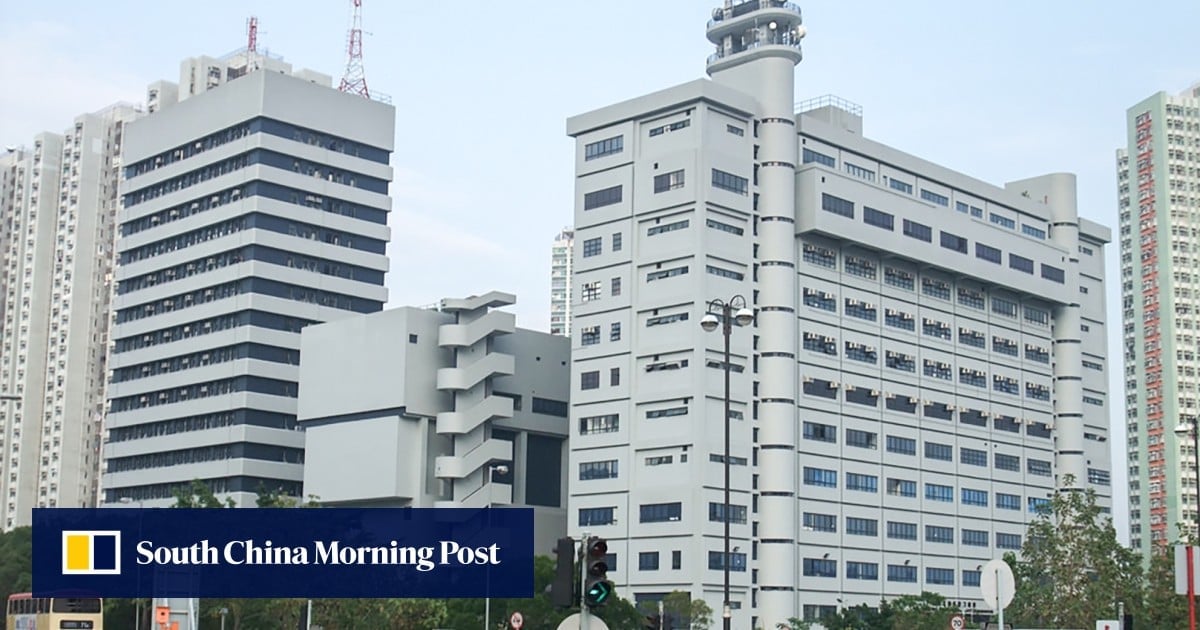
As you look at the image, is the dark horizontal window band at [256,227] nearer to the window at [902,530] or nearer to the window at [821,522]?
the window at [821,522]

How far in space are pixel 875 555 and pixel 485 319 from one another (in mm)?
36522

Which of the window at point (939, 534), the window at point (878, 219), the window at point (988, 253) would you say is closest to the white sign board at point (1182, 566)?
the window at point (878, 219)

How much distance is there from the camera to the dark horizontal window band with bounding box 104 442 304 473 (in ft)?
506

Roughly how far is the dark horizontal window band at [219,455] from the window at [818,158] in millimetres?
56967

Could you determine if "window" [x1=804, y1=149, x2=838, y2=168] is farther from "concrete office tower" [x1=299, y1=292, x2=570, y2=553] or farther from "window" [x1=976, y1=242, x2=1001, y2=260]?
"concrete office tower" [x1=299, y1=292, x2=570, y2=553]

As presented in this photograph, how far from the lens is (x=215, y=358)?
161 m

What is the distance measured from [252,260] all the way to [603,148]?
4400 cm

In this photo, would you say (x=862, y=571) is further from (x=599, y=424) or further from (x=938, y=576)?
(x=599, y=424)

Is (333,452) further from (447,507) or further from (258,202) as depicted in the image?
(258,202)

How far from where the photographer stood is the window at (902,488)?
13495 centimetres

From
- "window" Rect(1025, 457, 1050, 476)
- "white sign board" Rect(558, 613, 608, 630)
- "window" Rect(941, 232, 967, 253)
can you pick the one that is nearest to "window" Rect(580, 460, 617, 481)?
"window" Rect(941, 232, 967, 253)

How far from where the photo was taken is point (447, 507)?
131 m

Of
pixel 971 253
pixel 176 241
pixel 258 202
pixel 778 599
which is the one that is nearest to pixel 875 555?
pixel 778 599

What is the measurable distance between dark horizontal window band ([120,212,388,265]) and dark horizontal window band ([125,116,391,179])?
27.0 feet
